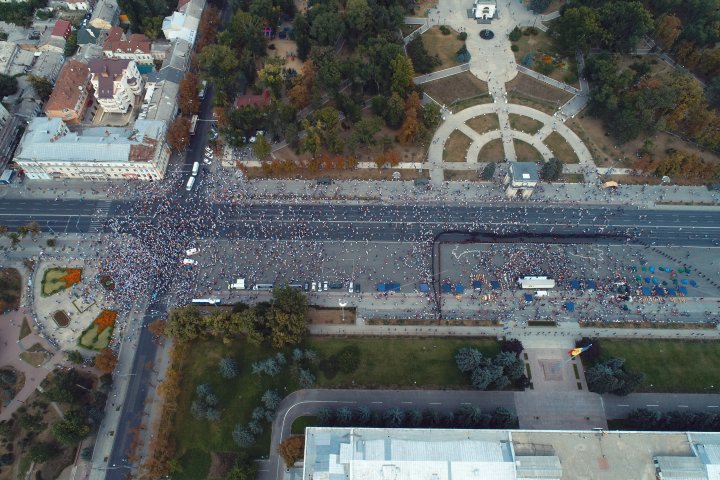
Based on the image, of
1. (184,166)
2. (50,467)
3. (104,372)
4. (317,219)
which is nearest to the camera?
(50,467)

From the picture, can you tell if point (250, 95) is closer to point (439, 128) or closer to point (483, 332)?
point (439, 128)

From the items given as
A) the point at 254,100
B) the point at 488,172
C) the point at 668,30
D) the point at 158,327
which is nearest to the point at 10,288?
the point at 158,327

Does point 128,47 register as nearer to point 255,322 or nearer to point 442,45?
point 442,45

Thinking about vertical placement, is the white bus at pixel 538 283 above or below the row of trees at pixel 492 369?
above

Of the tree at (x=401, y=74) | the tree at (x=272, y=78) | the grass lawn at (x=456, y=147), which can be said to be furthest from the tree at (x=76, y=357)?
the tree at (x=401, y=74)

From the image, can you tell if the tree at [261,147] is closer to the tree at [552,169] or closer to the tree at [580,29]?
the tree at [552,169]

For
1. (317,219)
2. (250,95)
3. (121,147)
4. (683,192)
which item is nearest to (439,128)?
(317,219)

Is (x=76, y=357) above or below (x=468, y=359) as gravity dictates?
above
